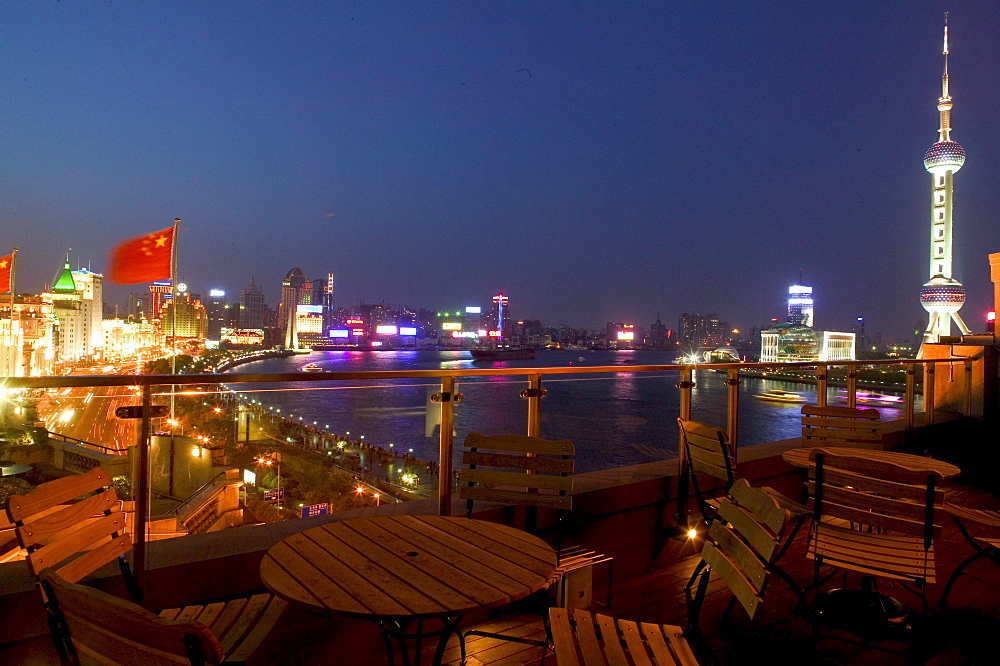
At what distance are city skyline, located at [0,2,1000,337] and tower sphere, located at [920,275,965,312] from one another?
4209 millimetres

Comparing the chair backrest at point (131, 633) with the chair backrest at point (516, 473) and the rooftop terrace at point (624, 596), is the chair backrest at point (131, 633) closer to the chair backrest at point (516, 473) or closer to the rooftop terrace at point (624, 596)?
the rooftop terrace at point (624, 596)

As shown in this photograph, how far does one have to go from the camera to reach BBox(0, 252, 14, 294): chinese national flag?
1063 cm

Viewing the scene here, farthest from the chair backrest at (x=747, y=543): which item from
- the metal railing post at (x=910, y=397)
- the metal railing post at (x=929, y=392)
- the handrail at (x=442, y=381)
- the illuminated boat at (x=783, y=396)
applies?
the metal railing post at (x=929, y=392)

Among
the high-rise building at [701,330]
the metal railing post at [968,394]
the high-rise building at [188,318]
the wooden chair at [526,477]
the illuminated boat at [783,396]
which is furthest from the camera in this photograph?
the high-rise building at [701,330]

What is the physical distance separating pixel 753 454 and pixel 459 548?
3.94 m

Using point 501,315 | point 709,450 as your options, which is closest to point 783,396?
point 709,450

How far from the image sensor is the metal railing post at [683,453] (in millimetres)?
4238

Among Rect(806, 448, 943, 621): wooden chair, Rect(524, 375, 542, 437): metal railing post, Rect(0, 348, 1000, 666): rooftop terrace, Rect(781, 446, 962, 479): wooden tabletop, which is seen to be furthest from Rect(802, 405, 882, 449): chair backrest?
Rect(524, 375, 542, 437): metal railing post

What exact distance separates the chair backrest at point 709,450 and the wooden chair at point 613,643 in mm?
1463

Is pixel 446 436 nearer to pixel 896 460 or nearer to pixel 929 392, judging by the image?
pixel 896 460

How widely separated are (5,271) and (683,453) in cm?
1295

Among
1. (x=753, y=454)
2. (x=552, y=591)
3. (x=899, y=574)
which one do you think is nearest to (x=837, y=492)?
(x=899, y=574)

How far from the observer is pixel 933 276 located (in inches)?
3243

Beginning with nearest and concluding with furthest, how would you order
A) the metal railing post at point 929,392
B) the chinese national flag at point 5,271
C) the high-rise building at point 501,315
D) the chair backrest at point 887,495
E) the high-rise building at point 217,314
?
the chair backrest at point 887,495
the metal railing post at point 929,392
the chinese national flag at point 5,271
the high-rise building at point 217,314
the high-rise building at point 501,315
